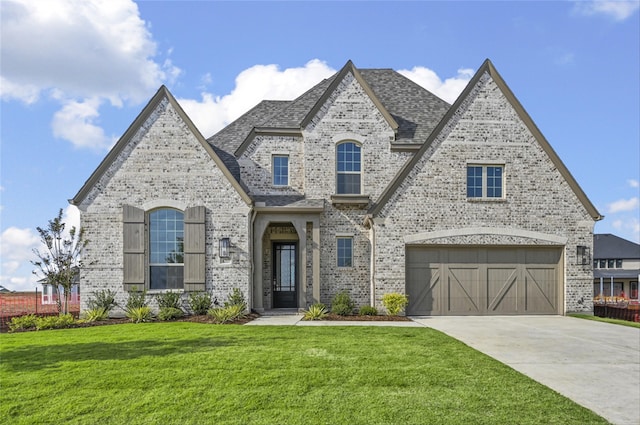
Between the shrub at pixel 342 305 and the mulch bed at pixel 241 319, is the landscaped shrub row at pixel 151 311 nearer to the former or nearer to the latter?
the mulch bed at pixel 241 319

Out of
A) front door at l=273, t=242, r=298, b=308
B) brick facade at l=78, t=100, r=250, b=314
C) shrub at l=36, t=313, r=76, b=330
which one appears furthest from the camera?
front door at l=273, t=242, r=298, b=308

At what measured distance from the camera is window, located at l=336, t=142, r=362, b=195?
17812 millimetres

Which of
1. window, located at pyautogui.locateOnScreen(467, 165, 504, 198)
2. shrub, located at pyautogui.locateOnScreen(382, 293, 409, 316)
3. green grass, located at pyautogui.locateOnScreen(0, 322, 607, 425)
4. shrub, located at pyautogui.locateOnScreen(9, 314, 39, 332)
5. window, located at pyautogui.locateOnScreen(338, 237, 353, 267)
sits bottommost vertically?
shrub, located at pyautogui.locateOnScreen(9, 314, 39, 332)

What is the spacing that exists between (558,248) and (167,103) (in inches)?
579

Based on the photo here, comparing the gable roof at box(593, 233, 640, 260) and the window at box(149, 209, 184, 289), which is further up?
the window at box(149, 209, 184, 289)

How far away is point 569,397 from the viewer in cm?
679

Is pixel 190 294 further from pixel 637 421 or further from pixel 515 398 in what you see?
pixel 637 421

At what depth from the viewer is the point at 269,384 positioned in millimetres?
7078

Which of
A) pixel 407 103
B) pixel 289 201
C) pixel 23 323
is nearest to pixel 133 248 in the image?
pixel 23 323

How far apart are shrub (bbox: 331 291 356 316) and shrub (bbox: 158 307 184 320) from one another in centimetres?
509

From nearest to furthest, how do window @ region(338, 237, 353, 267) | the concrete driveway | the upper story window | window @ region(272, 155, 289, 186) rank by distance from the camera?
the concrete driveway → window @ region(338, 237, 353, 267) → window @ region(272, 155, 289, 186) → the upper story window

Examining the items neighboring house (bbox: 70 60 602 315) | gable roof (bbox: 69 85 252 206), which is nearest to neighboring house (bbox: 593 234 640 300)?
neighboring house (bbox: 70 60 602 315)

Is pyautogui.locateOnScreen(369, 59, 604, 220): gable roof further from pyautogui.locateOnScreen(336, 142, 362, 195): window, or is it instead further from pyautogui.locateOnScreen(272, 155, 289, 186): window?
pyautogui.locateOnScreen(272, 155, 289, 186): window

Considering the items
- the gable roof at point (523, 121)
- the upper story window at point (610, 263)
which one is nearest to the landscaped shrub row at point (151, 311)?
the gable roof at point (523, 121)
